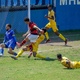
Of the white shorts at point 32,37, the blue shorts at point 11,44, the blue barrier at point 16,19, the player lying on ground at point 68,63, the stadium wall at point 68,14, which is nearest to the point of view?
the player lying on ground at point 68,63

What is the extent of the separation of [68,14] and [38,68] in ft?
47.4

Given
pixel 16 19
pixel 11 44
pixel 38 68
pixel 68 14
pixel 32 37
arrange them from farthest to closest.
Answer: pixel 68 14, pixel 16 19, pixel 11 44, pixel 32 37, pixel 38 68

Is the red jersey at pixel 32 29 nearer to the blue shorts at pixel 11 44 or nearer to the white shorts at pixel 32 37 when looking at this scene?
the white shorts at pixel 32 37

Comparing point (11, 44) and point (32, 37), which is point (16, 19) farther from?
point (32, 37)

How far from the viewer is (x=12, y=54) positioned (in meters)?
17.3

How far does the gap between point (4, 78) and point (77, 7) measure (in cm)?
1685

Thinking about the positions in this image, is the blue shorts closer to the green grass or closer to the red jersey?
A: the green grass

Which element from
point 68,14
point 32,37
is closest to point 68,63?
point 32,37

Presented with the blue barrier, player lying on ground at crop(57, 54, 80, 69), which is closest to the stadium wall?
the blue barrier

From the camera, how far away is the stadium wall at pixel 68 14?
2820 cm

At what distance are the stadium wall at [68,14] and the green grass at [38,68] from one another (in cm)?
924

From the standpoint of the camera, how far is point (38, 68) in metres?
14.5

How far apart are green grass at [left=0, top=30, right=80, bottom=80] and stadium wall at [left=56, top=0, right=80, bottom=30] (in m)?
9.24

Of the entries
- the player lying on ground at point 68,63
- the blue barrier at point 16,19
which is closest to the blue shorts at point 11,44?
the player lying on ground at point 68,63
